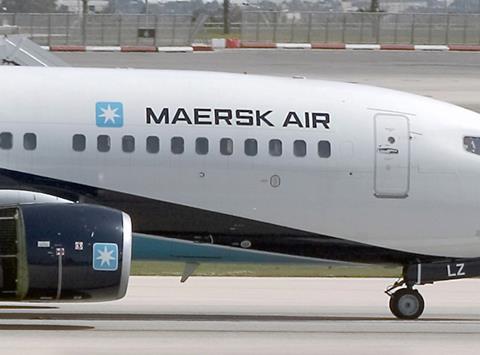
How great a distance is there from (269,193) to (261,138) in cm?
70

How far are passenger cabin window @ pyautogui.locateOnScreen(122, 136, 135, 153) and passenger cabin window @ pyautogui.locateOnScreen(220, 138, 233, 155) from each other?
112cm

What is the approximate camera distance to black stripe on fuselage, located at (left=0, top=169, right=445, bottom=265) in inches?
728

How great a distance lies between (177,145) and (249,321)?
2.36 metres

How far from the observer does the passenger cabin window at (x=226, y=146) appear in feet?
62.0

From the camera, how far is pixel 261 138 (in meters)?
19.0

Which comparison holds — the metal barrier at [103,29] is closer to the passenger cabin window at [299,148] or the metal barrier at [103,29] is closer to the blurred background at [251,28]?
the blurred background at [251,28]

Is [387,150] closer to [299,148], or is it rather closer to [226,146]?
[299,148]

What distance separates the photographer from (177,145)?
1880 cm

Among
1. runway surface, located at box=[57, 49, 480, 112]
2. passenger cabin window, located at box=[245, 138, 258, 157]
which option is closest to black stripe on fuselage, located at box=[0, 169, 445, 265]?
passenger cabin window, located at box=[245, 138, 258, 157]

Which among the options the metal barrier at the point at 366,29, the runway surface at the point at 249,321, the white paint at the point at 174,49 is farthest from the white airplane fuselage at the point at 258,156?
the metal barrier at the point at 366,29

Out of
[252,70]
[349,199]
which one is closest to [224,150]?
[349,199]

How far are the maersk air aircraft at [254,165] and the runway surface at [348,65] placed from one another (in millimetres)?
29378

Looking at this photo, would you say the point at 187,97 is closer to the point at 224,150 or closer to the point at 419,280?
the point at 224,150

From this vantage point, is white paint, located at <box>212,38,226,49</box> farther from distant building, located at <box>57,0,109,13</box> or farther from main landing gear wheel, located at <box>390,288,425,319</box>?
distant building, located at <box>57,0,109,13</box>
